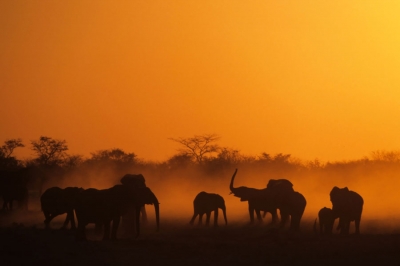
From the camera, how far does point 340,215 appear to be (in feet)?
94.7

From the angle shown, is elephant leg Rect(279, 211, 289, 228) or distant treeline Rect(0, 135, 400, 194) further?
distant treeline Rect(0, 135, 400, 194)

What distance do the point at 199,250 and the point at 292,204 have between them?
33.3 ft

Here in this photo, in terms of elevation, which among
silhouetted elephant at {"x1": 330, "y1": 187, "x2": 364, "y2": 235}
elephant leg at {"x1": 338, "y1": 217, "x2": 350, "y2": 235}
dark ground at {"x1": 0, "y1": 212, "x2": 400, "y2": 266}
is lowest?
dark ground at {"x1": 0, "y1": 212, "x2": 400, "y2": 266}

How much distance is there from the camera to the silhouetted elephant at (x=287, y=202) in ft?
101

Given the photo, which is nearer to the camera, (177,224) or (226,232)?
(226,232)

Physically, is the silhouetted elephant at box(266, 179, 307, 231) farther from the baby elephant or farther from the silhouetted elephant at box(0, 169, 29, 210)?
the silhouetted elephant at box(0, 169, 29, 210)

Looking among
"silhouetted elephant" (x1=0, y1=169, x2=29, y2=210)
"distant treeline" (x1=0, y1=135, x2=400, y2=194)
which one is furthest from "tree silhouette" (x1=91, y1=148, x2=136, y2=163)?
"silhouetted elephant" (x1=0, y1=169, x2=29, y2=210)

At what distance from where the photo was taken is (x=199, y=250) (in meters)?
21.6

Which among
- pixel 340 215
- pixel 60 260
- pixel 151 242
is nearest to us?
pixel 60 260

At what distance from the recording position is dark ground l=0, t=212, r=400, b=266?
64.5 feet

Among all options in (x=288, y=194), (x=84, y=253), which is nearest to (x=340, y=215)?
(x=288, y=194)

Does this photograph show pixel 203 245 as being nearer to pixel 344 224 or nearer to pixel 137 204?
pixel 137 204

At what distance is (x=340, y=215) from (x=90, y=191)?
882 centimetres

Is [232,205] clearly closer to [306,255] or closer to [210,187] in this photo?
[210,187]
